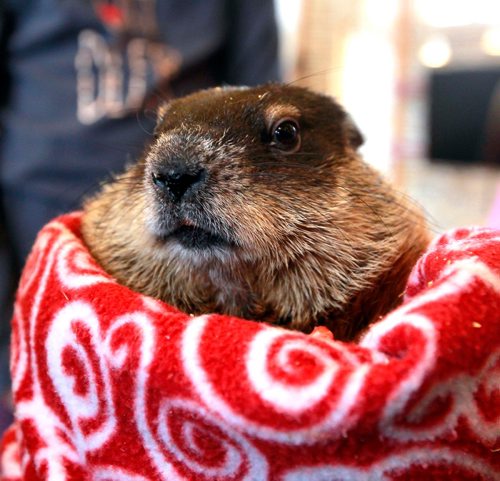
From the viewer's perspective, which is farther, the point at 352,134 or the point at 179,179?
the point at 352,134

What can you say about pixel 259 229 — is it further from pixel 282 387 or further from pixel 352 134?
pixel 352 134

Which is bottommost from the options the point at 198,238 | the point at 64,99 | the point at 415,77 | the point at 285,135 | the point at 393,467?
the point at 393,467

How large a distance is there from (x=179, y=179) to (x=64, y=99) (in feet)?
4.00

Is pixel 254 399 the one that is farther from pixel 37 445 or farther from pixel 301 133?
pixel 301 133

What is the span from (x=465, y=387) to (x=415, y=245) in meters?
0.50

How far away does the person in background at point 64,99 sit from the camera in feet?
6.26

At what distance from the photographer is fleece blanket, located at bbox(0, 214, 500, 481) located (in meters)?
0.61

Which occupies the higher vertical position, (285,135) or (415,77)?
(415,77)

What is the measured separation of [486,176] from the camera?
2.90 meters

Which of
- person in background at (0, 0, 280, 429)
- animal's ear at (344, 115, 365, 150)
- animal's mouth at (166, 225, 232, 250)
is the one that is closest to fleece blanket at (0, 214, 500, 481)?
animal's mouth at (166, 225, 232, 250)

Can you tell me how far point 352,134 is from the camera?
133 cm

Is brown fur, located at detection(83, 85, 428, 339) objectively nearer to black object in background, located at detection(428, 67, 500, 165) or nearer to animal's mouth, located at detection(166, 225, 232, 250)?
animal's mouth, located at detection(166, 225, 232, 250)

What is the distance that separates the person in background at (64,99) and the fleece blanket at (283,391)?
4.09 ft

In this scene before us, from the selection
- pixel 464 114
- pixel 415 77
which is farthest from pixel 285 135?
pixel 415 77
